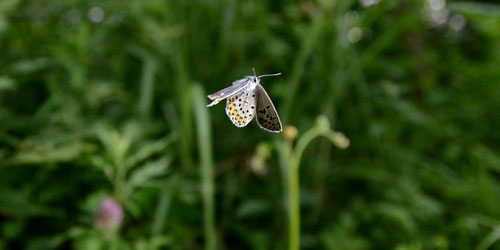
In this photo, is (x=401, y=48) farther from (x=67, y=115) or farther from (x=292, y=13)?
(x=67, y=115)

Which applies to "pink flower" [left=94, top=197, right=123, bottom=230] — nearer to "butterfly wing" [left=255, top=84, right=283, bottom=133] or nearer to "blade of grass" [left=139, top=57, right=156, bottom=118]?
"blade of grass" [left=139, top=57, right=156, bottom=118]

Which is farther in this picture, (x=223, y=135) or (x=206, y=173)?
(x=223, y=135)

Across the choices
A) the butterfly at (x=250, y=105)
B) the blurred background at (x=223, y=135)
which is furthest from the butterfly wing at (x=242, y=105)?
the blurred background at (x=223, y=135)

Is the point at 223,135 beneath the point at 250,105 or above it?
above

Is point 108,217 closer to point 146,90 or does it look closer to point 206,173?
point 206,173

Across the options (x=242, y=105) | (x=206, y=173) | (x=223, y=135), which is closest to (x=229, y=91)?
(x=242, y=105)

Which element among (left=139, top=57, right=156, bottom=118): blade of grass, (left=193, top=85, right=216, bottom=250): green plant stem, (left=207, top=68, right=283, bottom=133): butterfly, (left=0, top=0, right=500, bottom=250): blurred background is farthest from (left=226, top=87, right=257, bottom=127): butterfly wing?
(left=139, top=57, right=156, bottom=118): blade of grass

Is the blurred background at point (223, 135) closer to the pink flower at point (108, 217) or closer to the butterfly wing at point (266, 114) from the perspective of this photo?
the pink flower at point (108, 217)
